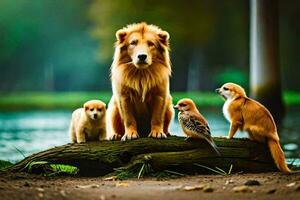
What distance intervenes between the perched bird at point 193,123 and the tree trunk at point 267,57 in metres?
2.17

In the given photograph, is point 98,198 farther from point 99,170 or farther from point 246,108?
point 246,108

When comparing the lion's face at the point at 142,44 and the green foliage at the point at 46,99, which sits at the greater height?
the lion's face at the point at 142,44

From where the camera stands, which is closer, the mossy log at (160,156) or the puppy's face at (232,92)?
the mossy log at (160,156)

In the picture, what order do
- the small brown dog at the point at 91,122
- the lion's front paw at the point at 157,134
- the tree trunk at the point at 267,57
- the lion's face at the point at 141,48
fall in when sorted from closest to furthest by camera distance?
1. the lion's face at the point at 141,48
2. the lion's front paw at the point at 157,134
3. the small brown dog at the point at 91,122
4. the tree trunk at the point at 267,57

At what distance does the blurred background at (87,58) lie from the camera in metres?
6.44

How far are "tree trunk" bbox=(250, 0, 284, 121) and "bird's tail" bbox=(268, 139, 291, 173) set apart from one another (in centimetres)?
206

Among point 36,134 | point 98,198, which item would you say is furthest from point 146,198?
point 36,134

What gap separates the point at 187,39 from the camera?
6.69 meters

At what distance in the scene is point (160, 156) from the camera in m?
4.20

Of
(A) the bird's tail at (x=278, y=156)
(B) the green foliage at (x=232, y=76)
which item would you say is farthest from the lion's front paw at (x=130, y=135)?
(B) the green foliage at (x=232, y=76)

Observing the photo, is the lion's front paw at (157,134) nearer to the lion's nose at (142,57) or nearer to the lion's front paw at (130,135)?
the lion's front paw at (130,135)

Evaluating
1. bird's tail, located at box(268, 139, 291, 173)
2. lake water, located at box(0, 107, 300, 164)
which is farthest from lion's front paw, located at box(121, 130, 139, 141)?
lake water, located at box(0, 107, 300, 164)

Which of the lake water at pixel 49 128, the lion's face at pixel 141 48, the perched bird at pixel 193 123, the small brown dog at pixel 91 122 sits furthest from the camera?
the lake water at pixel 49 128

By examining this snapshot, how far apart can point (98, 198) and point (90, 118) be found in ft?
5.02
